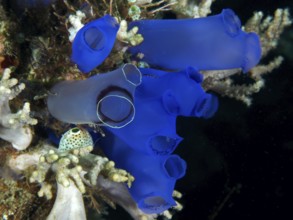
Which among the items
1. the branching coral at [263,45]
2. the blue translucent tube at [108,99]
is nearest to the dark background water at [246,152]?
the branching coral at [263,45]

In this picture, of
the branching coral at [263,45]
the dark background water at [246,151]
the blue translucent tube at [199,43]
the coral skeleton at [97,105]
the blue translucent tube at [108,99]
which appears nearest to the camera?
the blue translucent tube at [108,99]

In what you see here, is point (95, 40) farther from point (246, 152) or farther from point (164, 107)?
point (246, 152)

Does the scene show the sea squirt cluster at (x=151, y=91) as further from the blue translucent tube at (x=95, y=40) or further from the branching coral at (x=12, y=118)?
the branching coral at (x=12, y=118)

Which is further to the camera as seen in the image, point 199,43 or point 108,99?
point 199,43

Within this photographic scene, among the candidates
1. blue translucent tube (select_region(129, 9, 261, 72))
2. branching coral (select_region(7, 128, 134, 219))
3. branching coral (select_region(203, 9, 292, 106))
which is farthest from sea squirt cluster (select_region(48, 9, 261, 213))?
branching coral (select_region(203, 9, 292, 106))

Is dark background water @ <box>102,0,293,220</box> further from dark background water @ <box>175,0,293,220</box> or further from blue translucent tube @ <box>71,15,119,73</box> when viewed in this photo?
blue translucent tube @ <box>71,15,119,73</box>

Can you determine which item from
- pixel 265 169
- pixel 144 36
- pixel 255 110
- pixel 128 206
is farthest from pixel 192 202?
pixel 144 36

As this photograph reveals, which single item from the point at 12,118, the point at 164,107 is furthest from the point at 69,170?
the point at 164,107
